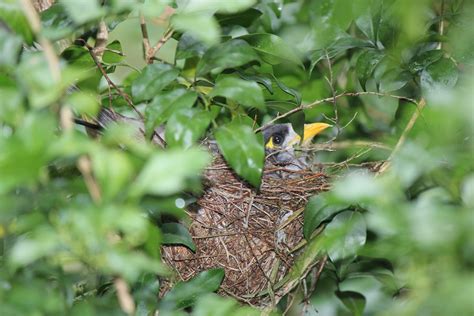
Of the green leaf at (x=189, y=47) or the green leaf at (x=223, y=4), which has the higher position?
the green leaf at (x=223, y=4)

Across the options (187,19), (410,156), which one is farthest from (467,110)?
(187,19)

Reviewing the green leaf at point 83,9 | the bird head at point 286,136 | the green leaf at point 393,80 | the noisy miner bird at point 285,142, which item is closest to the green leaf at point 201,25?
the green leaf at point 83,9

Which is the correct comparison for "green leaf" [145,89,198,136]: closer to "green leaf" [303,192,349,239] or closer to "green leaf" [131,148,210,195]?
"green leaf" [303,192,349,239]

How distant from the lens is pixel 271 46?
6.88 ft

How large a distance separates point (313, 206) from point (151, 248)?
3.10 ft

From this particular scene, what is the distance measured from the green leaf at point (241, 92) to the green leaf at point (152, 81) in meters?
0.23

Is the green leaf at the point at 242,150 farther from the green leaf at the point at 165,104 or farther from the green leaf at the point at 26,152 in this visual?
the green leaf at the point at 26,152

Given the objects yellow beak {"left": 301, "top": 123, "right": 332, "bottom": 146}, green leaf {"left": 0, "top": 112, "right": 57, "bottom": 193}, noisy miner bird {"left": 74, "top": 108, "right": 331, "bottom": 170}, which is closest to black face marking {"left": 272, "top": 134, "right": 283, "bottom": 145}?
noisy miner bird {"left": 74, "top": 108, "right": 331, "bottom": 170}

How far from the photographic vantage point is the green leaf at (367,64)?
2299 millimetres

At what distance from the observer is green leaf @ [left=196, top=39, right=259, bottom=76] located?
5.78 feet

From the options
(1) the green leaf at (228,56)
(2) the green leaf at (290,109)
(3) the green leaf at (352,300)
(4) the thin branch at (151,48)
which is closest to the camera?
(1) the green leaf at (228,56)

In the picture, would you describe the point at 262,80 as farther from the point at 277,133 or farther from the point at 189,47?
the point at 277,133

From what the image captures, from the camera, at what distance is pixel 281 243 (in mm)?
2518

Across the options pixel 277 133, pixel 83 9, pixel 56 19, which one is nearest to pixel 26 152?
pixel 83 9
